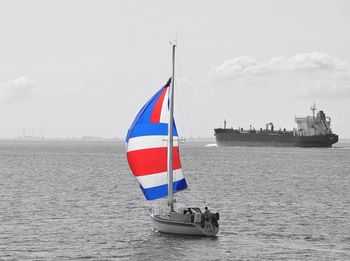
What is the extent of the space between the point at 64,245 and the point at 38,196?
87.4 ft

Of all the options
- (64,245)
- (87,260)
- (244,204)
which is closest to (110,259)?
(87,260)

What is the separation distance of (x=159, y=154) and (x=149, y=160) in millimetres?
732

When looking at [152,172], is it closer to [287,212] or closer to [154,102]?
[154,102]

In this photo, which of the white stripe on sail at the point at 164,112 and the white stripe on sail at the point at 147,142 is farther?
the white stripe on sail at the point at 164,112

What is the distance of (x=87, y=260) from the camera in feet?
104

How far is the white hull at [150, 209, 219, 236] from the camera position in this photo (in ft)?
117

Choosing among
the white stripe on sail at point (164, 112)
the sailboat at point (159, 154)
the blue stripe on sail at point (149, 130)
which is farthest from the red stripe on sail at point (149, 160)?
the white stripe on sail at point (164, 112)

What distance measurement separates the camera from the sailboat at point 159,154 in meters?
36.7

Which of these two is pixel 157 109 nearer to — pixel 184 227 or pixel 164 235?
pixel 184 227

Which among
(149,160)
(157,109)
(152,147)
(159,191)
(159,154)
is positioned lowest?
(159,191)

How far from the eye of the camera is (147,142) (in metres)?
37.5

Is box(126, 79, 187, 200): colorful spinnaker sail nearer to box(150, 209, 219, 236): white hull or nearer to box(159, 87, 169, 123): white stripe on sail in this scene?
box(159, 87, 169, 123): white stripe on sail

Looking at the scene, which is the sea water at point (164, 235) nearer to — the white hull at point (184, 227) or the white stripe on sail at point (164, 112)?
the white hull at point (184, 227)

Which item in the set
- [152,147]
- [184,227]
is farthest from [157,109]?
[184,227]
